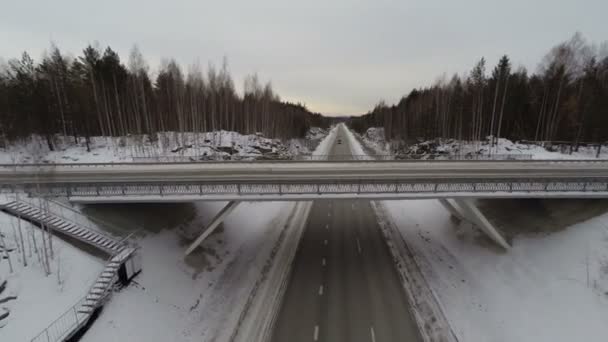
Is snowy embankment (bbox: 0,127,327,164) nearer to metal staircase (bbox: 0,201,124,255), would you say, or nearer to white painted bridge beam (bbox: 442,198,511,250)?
metal staircase (bbox: 0,201,124,255)

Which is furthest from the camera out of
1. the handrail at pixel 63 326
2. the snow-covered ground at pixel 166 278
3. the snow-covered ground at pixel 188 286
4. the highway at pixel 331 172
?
the highway at pixel 331 172

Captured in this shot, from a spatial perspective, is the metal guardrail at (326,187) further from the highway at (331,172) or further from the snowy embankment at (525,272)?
the snowy embankment at (525,272)

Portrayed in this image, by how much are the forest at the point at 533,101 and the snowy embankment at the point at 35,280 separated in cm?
5074

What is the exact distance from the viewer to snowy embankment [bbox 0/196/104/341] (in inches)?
387

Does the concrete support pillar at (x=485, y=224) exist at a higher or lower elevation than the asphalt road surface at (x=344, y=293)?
higher

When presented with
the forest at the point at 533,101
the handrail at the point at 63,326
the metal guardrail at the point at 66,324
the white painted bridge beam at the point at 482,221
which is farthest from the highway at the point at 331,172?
the forest at the point at 533,101

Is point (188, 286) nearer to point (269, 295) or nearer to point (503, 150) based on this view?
point (269, 295)

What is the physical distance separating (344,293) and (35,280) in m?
14.9

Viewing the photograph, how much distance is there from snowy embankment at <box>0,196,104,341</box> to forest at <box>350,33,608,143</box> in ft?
166

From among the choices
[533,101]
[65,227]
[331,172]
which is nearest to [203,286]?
[65,227]

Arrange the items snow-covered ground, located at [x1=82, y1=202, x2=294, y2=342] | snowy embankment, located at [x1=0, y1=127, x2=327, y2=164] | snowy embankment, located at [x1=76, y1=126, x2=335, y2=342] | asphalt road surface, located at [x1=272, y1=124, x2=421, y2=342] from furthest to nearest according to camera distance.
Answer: snowy embankment, located at [x1=0, y1=127, x2=327, y2=164] → asphalt road surface, located at [x1=272, y1=124, x2=421, y2=342] → snowy embankment, located at [x1=76, y1=126, x2=335, y2=342] → snow-covered ground, located at [x1=82, y1=202, x2=294, y2=342]

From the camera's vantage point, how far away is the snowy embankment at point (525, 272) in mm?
12109

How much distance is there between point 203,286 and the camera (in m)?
15.3

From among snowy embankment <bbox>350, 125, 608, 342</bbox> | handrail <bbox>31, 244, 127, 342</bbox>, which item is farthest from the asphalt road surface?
handrail <bbox>31, 244, 127, 342</bbox>
